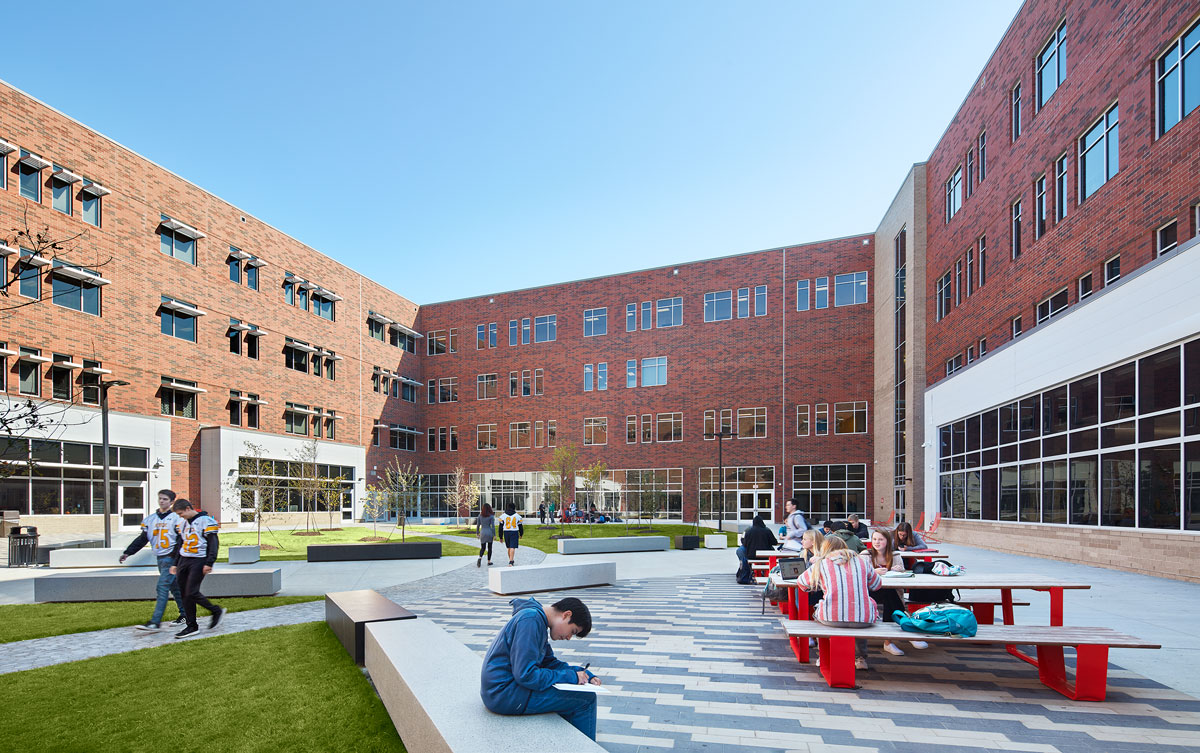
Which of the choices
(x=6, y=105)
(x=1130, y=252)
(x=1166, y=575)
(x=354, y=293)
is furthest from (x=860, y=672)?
(x=354, y=293)

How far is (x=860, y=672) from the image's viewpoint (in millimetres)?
7656

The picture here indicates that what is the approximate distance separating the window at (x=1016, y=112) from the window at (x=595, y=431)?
32.8 metres

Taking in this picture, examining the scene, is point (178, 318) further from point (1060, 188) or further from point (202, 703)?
point (1060, 188)

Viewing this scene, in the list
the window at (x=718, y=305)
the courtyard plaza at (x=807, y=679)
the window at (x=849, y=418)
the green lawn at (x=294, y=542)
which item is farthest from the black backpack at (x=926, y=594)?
the window at (x=718, y=305)

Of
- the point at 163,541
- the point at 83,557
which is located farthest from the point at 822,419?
the point at 163,541

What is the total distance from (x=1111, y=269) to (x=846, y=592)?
17.7 meters

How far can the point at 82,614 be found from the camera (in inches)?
474

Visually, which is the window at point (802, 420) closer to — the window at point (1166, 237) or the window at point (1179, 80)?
the window at point (1166, 237)

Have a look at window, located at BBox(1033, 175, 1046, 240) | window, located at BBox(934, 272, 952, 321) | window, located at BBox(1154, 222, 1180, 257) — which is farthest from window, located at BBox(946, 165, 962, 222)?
window, located at BBox(1154, 222, 1180, 257)

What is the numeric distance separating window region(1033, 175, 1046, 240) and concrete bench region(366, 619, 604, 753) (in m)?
24.5

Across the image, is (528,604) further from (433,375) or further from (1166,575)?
(433,375)

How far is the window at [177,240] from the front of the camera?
36784 mm

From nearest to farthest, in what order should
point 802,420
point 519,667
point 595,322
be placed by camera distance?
point 519,667
point 802,420
point 595,322

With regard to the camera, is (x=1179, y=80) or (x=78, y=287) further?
(x=78, y=287)
